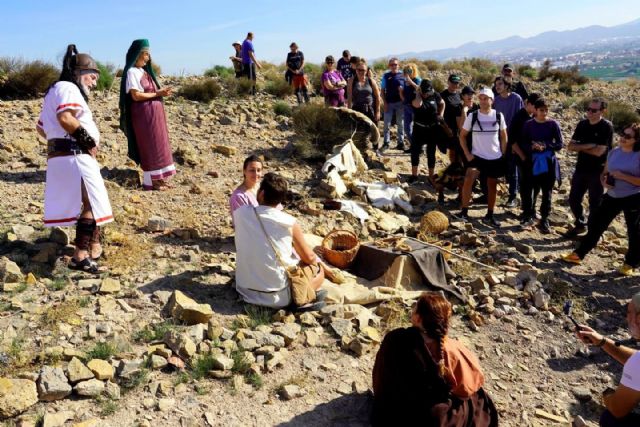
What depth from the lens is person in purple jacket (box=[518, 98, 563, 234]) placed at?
21.7 ft

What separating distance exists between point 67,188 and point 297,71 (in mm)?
8783

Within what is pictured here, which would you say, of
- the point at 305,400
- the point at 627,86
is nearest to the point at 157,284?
the point at 305,400

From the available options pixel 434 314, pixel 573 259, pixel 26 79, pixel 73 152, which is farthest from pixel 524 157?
pixel 26 79

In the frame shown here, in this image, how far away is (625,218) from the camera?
224 inches

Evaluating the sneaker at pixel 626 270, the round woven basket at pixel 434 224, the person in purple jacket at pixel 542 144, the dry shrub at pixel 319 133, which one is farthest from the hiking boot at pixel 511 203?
the dry shrub at pixel 319 133

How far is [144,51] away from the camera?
610cm

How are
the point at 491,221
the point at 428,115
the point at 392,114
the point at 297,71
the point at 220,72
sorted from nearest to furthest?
the point at 491,221 < the point at 428,115 < the point at 392,114 < the point at 297,71 < the point at 220,72

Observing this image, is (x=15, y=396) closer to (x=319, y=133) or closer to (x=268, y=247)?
(x=268, y=247)

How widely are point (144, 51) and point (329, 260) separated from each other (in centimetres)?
318

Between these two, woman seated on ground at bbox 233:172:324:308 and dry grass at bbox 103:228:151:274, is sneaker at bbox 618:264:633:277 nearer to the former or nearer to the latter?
woman seated on ground at bbox 233:172:324:308

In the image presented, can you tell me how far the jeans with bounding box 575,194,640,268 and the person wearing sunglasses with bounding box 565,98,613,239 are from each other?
0.15 m

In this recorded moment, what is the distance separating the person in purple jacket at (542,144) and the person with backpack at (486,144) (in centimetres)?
31

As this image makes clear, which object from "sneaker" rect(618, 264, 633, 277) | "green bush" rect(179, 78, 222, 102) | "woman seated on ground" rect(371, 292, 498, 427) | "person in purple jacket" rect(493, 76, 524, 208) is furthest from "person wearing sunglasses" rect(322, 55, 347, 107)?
"woman seated on ground" rect(371, 292, 498, 427)

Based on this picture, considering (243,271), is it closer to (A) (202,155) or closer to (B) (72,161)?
(B) (72,161)
